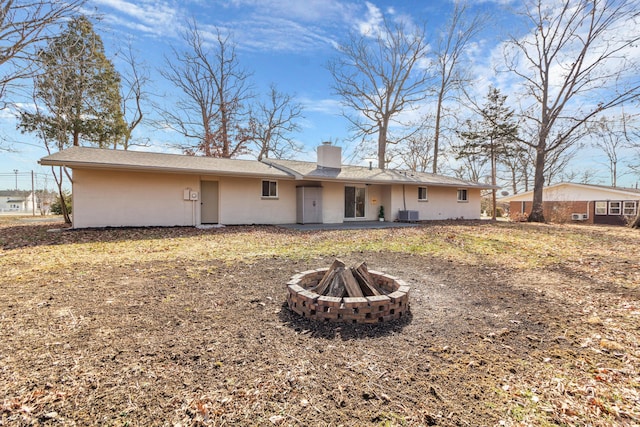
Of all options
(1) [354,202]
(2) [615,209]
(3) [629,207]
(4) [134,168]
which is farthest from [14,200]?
(3) [629,207]

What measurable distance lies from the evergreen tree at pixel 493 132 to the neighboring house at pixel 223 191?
5.72 metres

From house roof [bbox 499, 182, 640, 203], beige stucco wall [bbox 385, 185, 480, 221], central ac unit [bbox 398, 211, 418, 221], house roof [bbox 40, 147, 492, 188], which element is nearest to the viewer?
house roof [bbox 40, 147, 492, 188]

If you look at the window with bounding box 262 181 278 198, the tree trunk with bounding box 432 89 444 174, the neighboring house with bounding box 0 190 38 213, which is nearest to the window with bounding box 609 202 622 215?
the tree trunk with bounding box 432 89 444 174

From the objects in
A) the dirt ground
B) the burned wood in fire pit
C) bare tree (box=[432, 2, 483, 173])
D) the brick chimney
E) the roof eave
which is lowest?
the dirt ground

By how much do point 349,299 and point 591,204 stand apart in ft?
85.9

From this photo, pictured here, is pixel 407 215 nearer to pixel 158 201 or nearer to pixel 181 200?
pixel 181 200

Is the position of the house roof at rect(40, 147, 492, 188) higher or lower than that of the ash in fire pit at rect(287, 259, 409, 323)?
higher

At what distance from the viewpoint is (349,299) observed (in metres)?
3.08

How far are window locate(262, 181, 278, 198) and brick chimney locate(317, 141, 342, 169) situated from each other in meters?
2.81

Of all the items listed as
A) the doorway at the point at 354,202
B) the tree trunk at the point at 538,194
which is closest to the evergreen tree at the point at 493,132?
the tree trunk at the point at 538,194

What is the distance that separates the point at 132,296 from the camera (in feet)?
12.6

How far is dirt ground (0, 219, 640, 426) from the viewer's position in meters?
1.84

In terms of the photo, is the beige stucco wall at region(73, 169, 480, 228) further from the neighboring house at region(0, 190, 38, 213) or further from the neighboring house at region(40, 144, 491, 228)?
the neighboring house at region(0, 190, 38, 213)

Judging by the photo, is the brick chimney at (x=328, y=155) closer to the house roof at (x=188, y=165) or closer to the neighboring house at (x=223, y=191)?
the neighboring house at (x=223, y=191)
